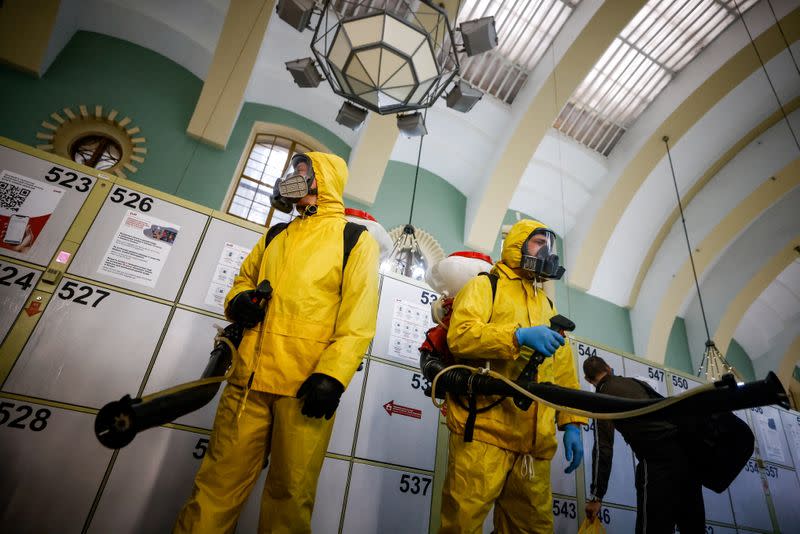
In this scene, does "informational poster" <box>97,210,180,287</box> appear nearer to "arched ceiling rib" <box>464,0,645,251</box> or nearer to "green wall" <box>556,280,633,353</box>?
"arched ceiling rib" <box>464,0,645,251</box>

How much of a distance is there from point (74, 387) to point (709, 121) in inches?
394

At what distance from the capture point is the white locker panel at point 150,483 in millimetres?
2055

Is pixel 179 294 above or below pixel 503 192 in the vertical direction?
below

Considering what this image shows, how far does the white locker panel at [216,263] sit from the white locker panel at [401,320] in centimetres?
111

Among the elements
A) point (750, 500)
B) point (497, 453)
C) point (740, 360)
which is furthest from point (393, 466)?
point (740, 360)

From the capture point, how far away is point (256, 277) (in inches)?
87.0

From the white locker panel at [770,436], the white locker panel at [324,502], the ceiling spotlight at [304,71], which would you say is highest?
the ceiling spotlight at [304,71]

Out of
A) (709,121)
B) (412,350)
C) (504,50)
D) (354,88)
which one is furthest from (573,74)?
(412,350)

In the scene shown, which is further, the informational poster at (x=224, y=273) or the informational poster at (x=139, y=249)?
the informational poster at (x=224, y=273)

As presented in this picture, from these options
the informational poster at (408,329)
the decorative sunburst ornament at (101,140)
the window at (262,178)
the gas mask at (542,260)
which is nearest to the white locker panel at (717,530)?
the informational poster at (408,329)

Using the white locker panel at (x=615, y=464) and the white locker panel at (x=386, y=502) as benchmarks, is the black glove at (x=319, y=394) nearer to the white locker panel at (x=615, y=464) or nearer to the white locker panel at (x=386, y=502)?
the white locker panel at (x=386, y=502)

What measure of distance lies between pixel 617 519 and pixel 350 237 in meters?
3.25

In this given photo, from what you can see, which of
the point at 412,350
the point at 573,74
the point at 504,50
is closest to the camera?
the point at 412,350

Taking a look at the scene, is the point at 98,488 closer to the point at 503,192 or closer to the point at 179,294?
the point at 179,294
